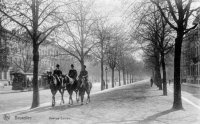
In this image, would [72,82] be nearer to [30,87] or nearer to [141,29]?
[141,29]

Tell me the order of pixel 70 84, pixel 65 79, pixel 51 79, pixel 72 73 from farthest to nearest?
pixel 70 84, pixel 72 73, pixel 65 79, pixel 51 79

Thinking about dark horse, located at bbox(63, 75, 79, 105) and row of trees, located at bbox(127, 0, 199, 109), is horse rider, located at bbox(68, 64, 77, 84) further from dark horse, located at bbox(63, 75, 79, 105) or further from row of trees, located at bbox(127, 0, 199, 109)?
row of trees, located at bbox(127, 0, 199, 109)

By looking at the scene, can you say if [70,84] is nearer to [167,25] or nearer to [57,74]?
[57,74]

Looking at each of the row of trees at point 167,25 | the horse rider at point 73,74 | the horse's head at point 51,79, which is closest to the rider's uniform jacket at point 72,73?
the horse rider at point 73,74

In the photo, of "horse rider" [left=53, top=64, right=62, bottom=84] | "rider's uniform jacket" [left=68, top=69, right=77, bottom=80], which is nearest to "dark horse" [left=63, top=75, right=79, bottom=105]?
"rider's uniform jacket" [left=68, top=69, right=77, bottom=80]

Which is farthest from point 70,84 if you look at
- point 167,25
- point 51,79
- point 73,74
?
point 167,25

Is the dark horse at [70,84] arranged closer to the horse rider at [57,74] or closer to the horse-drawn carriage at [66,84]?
the horse-drawn carriage at [66,84]

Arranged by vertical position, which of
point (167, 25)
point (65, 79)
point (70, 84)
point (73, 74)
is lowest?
point (70, 84)

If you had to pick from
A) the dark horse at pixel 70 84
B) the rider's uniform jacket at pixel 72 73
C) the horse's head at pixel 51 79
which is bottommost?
the dark horse at pixel 70 84

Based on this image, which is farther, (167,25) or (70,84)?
(167,25)

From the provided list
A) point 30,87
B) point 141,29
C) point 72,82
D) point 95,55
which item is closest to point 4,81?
point 30,87

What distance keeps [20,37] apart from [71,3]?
3707 millimetres

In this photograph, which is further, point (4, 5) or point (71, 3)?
point (71, 3)

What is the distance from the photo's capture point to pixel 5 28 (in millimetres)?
14742
